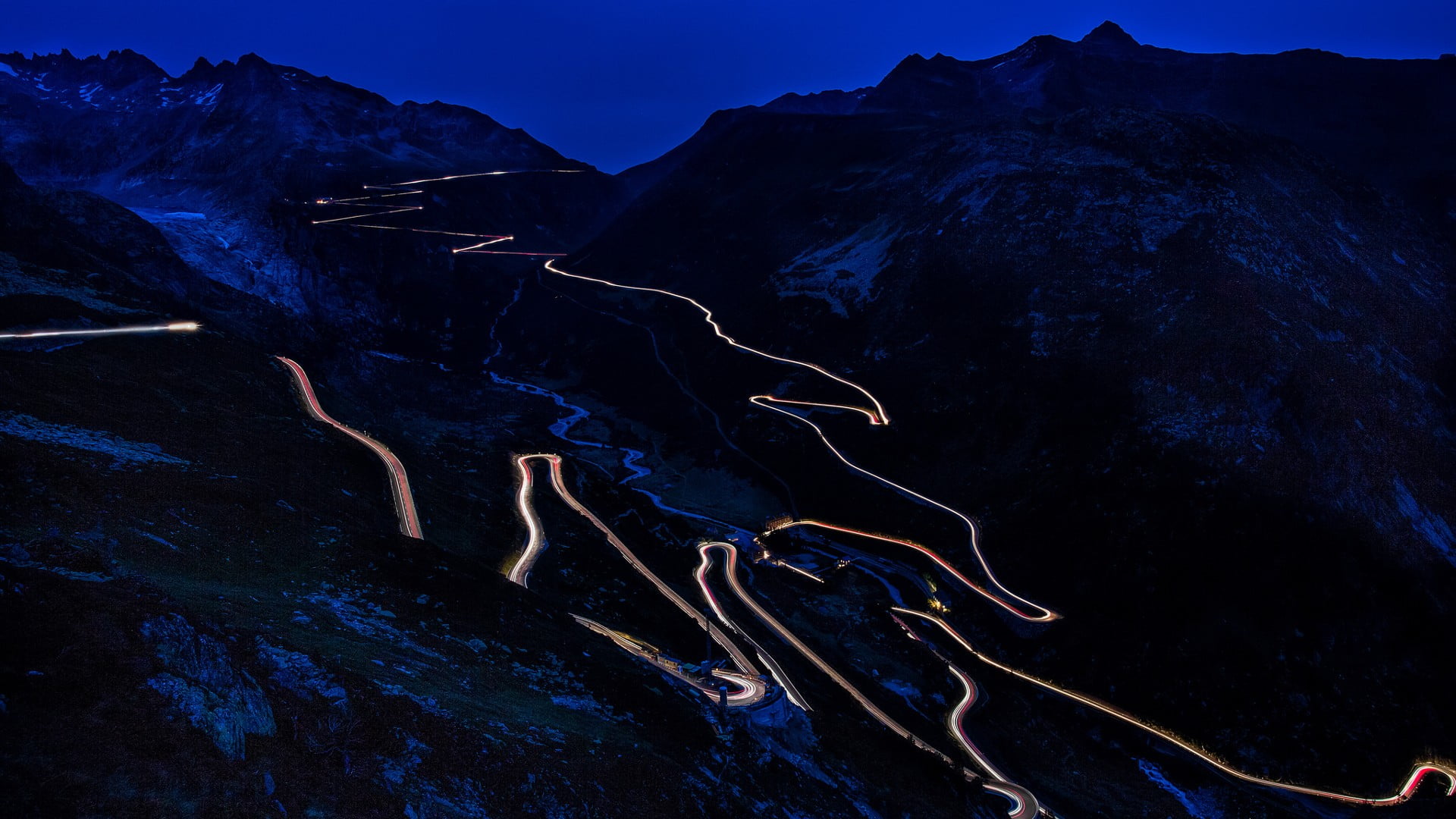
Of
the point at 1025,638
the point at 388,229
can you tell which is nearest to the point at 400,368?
the point at 388,229

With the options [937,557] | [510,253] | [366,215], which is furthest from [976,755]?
[510,253]

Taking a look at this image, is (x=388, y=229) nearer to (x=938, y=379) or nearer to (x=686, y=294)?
(x=686, y=294)

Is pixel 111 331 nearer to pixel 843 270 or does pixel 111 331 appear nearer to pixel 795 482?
pixel 795 482

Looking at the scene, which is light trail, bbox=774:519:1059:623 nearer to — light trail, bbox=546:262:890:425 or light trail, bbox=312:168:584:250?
light trail, bbox=546:262:890:425

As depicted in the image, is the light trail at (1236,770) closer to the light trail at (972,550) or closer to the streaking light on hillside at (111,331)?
the light trail at (972,550)

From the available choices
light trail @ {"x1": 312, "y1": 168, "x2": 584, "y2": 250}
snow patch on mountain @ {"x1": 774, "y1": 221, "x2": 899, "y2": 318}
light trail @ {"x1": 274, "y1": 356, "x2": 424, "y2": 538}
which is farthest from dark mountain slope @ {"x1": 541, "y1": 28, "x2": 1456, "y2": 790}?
light trail @ {"x1": 312, "y1": 168, "x2": 584, "y2": 250}
